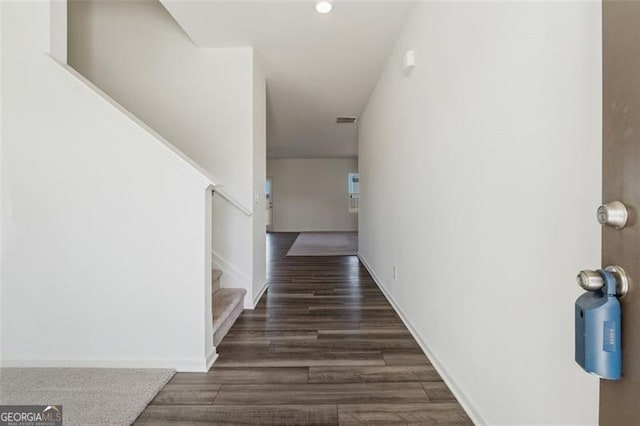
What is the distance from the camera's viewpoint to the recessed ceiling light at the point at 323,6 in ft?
7.14

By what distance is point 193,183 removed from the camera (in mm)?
1821

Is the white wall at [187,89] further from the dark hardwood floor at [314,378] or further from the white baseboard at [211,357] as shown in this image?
the white baseboard at [211,357]

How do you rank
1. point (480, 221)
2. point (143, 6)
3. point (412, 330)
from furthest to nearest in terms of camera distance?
point (143, 6) < point (412, 330) < point (480, 221)

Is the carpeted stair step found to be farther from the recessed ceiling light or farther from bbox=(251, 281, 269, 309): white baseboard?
the recessed ceiling light

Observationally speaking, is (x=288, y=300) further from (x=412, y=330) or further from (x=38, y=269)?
(x=38, y=269)

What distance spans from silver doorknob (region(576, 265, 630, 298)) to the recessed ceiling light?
7.40 feet

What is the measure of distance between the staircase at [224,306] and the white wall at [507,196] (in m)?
1.38

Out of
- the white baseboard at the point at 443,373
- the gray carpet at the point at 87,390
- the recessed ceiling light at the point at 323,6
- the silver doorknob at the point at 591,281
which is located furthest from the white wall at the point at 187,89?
the silver doorknob at the point at 591,281

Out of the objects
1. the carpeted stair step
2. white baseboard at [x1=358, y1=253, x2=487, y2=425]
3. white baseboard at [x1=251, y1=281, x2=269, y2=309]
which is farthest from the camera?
white baseboard at [x1=251, y1=281, x2=269, y2=309]

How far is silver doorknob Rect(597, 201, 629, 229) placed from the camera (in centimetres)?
59

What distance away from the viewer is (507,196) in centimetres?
115

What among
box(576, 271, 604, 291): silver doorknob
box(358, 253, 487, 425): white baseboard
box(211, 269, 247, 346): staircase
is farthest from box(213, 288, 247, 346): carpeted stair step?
box(576, 271, 604, 291): silver doorknob

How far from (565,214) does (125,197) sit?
81.2 inches

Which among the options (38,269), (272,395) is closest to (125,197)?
(38,269)
